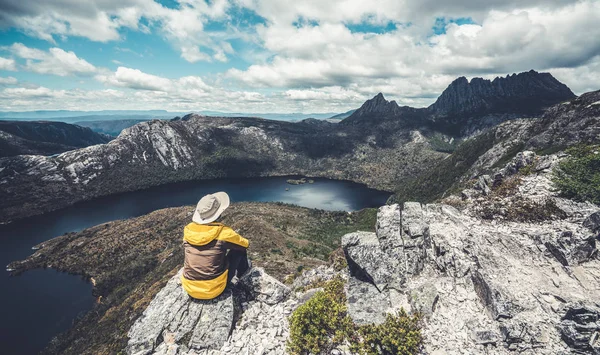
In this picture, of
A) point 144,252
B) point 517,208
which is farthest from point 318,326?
point 144,252

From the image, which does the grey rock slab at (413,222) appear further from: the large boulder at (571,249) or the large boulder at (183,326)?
the large boulder at (183,326)

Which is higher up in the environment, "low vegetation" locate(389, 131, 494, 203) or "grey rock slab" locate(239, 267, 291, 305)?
"grey rock slab" locate(239, 267, 291, 305)

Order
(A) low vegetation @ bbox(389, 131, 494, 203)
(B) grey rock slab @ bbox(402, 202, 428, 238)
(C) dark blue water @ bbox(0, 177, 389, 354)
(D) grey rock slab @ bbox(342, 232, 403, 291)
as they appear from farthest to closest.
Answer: (A) low vegetation @ bbox(389, 131, 494, 203) < (C) dark blue water @ bbox(0, 177, 389, 354) < (B) grey rock slab @ bbox(402, 202, 428, 238) < (D) grey rock slab @ bbox(342, 232, 403, 291)

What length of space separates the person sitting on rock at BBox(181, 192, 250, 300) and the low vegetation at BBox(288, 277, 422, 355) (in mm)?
4004

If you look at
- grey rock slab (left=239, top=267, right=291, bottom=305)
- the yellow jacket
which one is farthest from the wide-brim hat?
grey rock slab (left=239, top=267, right=291, bottom=305)

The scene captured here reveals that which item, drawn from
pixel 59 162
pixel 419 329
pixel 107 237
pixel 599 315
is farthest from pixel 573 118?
pixel 59 162

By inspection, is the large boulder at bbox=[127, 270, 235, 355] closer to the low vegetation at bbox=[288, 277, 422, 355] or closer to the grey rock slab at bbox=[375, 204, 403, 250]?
the low vegetation at bbox=[288, 277, 422, 355]

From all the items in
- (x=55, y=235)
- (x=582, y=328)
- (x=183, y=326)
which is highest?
(x=582, y=328)

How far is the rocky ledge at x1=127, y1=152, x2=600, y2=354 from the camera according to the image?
10.4 meters

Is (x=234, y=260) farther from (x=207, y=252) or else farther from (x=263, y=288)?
(x=263, y=288)

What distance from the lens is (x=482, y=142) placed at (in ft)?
401

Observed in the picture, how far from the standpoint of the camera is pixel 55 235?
11456cm

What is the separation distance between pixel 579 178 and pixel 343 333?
21.1 metres

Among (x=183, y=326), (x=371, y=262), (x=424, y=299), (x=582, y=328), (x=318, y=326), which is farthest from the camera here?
(x=371, y=262)
